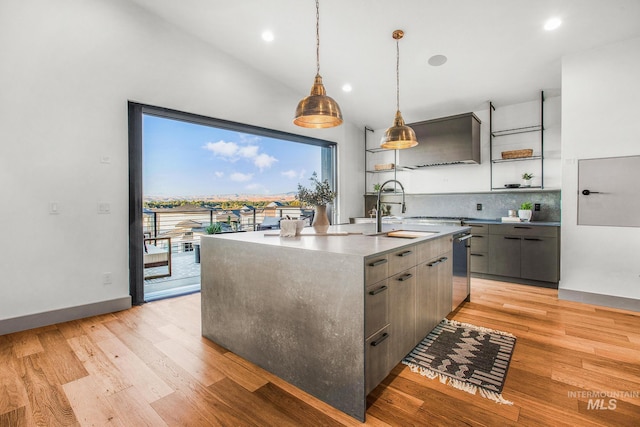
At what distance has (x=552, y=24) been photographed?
312 centimetres

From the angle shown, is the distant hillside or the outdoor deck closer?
the outdoor deck

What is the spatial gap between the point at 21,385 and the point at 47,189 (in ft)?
5.64

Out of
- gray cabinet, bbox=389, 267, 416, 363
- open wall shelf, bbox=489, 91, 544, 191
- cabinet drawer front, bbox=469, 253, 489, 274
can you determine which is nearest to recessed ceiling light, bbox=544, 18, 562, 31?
open wall shelf, bbox=489, 91, 544, 191

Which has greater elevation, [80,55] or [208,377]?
[80,55]

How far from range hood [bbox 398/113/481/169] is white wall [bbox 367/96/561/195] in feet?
0.81

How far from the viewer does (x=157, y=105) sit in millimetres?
3428

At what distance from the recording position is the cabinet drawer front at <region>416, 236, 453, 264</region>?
7.13 feet

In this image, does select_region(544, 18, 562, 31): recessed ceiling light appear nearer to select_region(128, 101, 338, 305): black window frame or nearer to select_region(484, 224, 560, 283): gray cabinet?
select_region(484, 224, 560, 283): gray cabinet

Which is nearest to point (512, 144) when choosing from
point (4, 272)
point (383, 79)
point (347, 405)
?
point (383, 79)

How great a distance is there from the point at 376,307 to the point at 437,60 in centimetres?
361

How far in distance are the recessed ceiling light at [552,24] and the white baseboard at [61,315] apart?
17.0 ft

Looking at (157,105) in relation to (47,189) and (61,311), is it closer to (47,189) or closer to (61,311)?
(47,189)

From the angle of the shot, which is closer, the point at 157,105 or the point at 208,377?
the point at 208,377

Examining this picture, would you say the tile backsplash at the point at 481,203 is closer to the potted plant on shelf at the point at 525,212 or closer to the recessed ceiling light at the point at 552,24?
the potted plant on shelf at the point at 525,212
